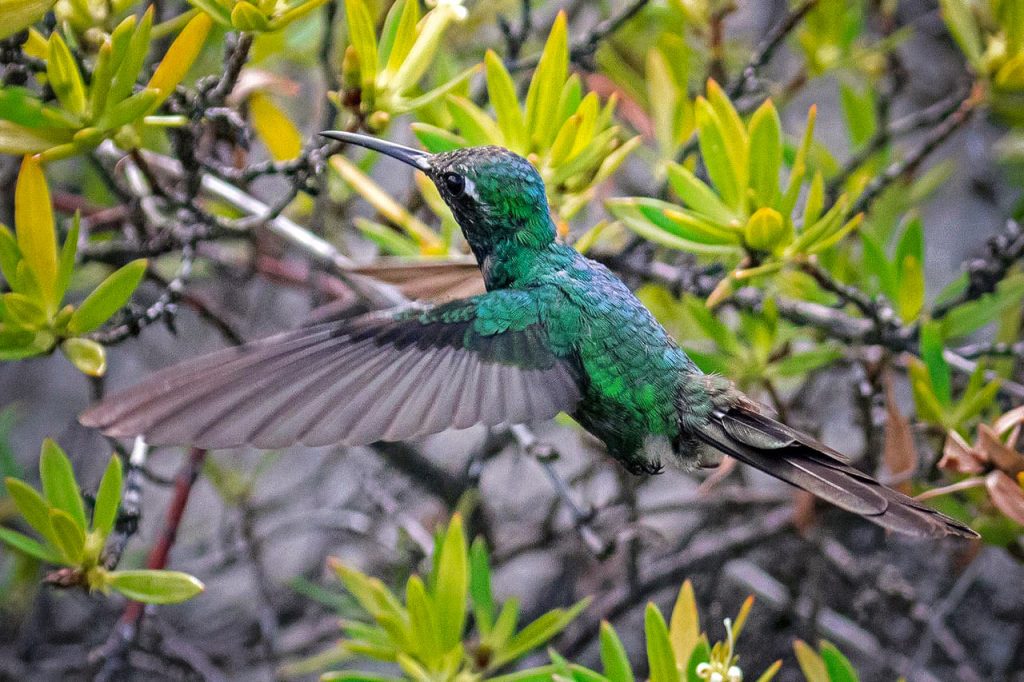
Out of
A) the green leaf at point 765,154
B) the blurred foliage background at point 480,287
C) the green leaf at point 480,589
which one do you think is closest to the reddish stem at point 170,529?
the blurred foliage background at point 480,287

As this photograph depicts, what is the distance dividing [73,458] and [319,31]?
4.17 feet

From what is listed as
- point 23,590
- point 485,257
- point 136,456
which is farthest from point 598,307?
point 23,590

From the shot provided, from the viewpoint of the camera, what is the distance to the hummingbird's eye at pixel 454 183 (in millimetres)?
1475

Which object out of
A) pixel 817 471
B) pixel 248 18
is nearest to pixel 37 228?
pixel 248 18

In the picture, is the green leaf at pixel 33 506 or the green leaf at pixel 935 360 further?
the green leaf at pixel 935 360

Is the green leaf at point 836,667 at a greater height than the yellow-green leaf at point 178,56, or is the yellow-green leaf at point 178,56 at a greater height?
the yellow-green leaf at point 178,56

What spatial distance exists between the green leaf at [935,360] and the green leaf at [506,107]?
27.4 inches

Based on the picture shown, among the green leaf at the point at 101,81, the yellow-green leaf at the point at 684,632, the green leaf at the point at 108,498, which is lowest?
the yellow-green leaf at the point at 684,632

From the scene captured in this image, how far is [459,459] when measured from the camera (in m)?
2.80

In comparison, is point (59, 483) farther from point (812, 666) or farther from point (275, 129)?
point (812, 666)

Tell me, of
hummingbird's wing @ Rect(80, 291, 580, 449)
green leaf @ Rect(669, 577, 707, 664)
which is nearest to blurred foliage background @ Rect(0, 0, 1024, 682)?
green leaf @ Rect(669, 577, 707, 664)

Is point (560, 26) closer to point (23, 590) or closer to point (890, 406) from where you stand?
point (890, 406)

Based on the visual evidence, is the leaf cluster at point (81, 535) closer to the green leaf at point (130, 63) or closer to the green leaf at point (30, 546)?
the green leaf at point (30, 546)

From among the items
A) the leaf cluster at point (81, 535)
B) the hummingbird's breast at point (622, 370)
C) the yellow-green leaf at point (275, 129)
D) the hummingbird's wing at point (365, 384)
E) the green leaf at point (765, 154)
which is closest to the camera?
the hummingbird's wing at point (365, 384)
